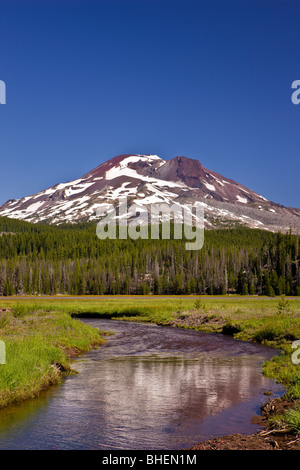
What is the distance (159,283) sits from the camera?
143875 mm

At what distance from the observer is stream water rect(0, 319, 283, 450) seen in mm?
14633

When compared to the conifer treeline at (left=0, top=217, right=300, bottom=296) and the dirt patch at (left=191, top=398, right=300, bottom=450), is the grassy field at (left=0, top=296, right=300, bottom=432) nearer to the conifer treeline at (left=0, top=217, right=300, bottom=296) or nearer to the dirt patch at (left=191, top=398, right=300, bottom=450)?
the dirt patch at (left=191, top=398, right=300, bottom=450)

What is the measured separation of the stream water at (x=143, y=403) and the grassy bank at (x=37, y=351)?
701 millimetres

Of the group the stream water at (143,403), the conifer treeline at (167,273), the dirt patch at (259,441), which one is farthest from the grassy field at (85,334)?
the conifer treeline at (167,273)

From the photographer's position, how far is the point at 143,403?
19078mm

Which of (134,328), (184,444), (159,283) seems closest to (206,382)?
(184,444)

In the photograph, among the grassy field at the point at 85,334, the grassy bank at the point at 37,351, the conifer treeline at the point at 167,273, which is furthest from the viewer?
the conifer treeline at the point at 167,273

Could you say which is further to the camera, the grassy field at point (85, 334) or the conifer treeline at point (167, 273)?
the conifer treeline at point (167, 273)

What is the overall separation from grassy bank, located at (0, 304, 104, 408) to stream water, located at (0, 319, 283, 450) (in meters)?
0.70

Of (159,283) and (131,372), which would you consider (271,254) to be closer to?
(159,283)

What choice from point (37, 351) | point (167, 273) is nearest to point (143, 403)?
point (37, 351)

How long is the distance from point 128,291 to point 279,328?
110548mm

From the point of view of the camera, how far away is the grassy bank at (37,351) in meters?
19.1

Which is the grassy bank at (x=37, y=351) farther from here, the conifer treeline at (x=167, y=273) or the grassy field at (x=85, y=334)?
the conifer treeline at (x=167, y=273)
